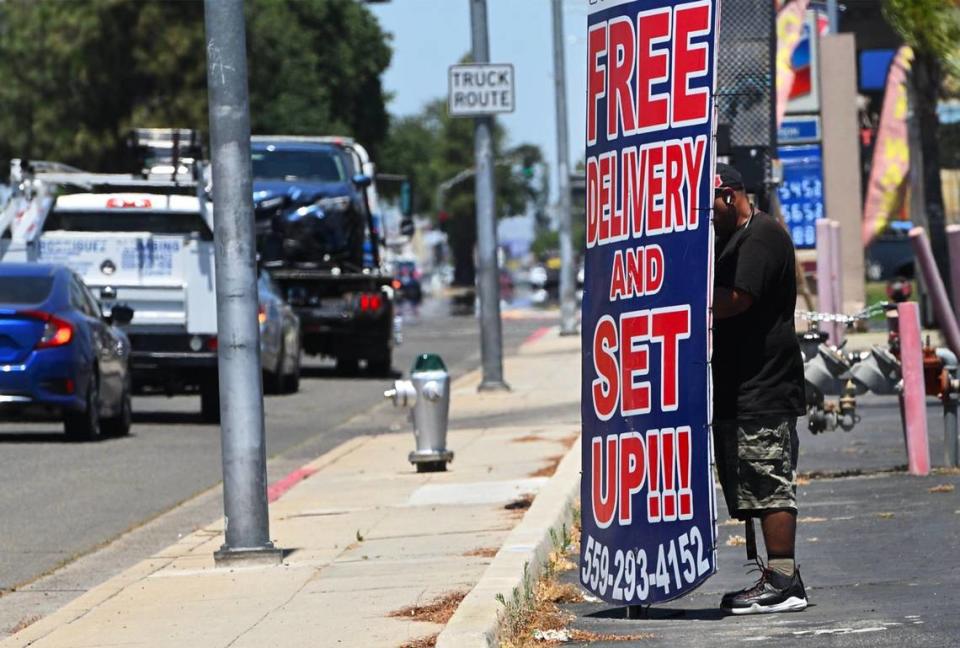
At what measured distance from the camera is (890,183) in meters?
37.0

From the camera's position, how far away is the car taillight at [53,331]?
17.9m

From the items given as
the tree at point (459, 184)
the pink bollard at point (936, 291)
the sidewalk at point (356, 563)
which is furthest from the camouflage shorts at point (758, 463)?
the tree at point (459, 184)

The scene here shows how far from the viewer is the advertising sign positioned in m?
7.67

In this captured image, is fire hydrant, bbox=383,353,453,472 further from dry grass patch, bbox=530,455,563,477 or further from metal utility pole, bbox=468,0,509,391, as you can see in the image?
metal utility pole, bbox=468,0,509,391

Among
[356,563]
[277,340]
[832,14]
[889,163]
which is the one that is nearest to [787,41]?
[277,340]

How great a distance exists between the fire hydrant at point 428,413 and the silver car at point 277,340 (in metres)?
8.36

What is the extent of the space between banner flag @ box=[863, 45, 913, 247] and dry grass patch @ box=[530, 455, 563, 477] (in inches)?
837

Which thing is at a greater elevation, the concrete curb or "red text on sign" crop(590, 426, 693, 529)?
"red text on sign" crop(590, 426, 693, 529)

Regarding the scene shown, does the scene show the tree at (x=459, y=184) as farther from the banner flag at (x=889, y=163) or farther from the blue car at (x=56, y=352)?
the blue car at (x=56, y=352)

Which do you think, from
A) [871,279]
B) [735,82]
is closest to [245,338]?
[735,82]

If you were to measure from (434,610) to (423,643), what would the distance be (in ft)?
2.85

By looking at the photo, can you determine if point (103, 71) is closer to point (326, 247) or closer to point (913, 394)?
point (326, 247)

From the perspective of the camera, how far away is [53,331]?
1794 centimetres

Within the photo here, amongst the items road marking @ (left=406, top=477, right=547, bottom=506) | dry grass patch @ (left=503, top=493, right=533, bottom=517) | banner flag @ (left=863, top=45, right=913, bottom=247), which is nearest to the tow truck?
banner flag @ (left=863, top=45, right=913, bottom=247)
